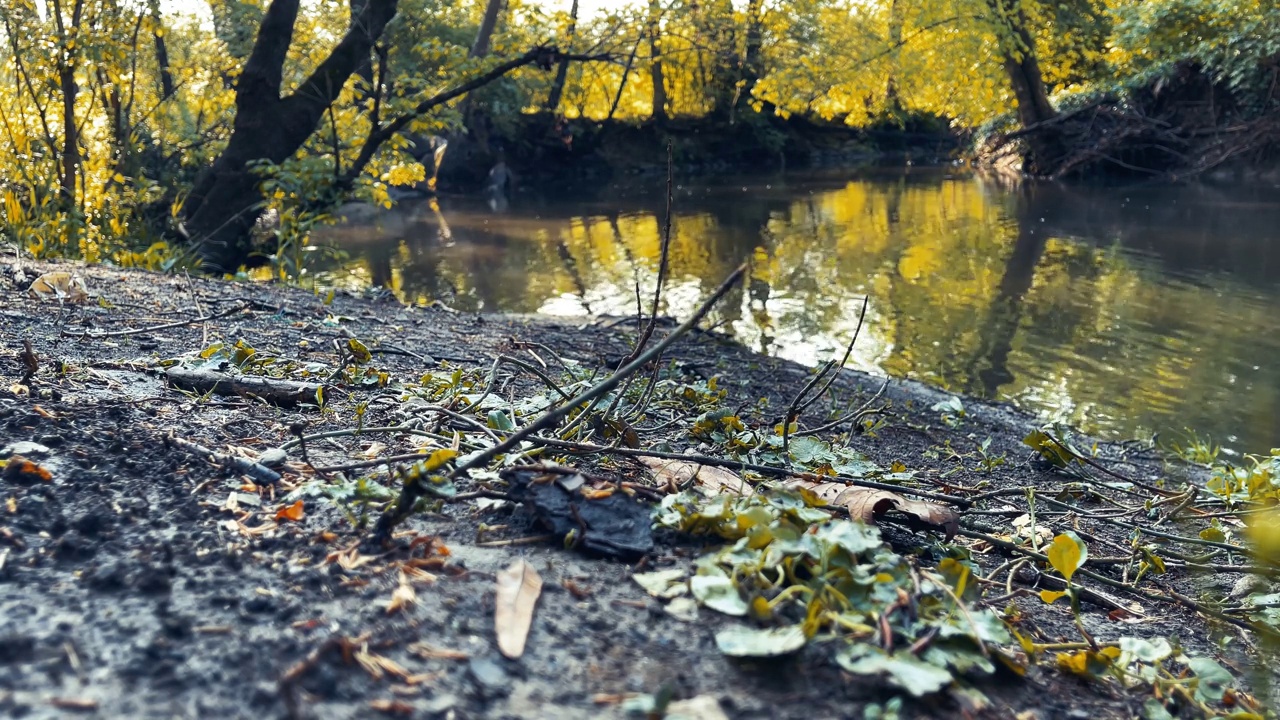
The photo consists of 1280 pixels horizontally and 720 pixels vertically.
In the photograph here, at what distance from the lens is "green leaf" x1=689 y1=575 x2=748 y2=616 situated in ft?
5.17

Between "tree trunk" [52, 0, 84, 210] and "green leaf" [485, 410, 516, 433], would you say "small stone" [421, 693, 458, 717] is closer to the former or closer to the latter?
"green leaf" [485, 410, 516, 433]

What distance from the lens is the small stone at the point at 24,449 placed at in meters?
1.96

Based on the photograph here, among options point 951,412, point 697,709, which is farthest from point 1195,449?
point 697,709

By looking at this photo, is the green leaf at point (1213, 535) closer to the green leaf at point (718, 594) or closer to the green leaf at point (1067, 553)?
the green leaf at point (1067, 553)

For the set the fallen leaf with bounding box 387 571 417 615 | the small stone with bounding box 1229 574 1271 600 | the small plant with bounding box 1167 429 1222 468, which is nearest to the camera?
the fallen leaf with bounding box 387 571 417 615

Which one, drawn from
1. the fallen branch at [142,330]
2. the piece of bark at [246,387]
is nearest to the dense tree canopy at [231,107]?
the fallen branch at [142,330]

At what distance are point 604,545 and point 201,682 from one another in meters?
0.76

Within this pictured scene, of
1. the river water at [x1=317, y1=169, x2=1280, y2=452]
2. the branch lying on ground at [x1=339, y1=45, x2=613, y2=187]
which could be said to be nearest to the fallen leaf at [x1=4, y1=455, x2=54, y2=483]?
the river water at [x1=317, y1=169, x2=1280, y2=452]

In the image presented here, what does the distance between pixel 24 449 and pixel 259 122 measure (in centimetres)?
665

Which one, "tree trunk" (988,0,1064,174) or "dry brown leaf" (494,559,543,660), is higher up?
"tree trunk" (988,0,1064,174)

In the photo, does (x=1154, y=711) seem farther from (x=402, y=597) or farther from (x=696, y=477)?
(x=402, y=597)

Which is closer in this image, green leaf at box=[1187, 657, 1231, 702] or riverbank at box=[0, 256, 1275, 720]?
riverbank at box=[0, 256, 1275, 720]

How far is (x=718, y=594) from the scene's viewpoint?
1617mm

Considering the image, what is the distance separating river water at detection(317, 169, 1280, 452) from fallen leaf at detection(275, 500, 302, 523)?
4923 mm
